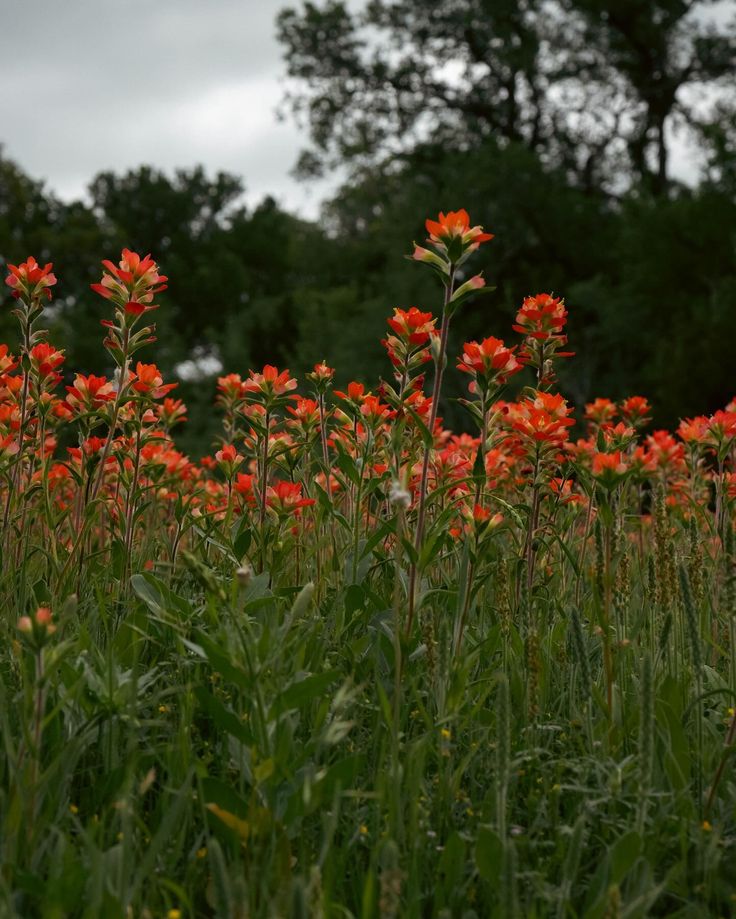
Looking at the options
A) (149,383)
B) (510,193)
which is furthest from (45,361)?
(510,193)

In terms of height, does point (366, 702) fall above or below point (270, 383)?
below

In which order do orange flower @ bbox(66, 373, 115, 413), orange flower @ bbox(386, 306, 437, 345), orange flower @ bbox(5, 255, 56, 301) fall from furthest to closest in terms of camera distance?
orange flower @ bbox(66, 373, 115, 413) < orange flower @ bbox(5, 255, 56, 301) < orange flower @ bbox(386, 306, 437, 345)

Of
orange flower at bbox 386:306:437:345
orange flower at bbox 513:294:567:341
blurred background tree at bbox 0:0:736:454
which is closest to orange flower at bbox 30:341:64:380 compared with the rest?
orange flower at bbox 386:306:437:345

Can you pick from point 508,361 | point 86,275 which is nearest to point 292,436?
point 508,361

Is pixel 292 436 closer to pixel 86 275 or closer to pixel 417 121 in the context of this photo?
pixel 417 121

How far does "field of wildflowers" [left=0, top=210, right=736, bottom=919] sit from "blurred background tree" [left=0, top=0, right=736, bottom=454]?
14135 millimetres

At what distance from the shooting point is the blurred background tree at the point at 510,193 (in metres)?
19.5

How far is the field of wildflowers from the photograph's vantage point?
160cm

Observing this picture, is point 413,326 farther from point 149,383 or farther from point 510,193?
point 510,193

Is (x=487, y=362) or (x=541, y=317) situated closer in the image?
(x=487, y=362)

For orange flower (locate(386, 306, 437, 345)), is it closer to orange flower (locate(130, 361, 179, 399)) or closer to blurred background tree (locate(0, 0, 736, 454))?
orange flower (locate(130, 361, 179, 399))

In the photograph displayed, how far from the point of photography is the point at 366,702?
2158 millimetres

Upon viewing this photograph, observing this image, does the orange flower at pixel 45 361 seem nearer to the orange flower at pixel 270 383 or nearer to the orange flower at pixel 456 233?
the orange flower at pixel 270 383

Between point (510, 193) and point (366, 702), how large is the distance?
2052 centimetres
